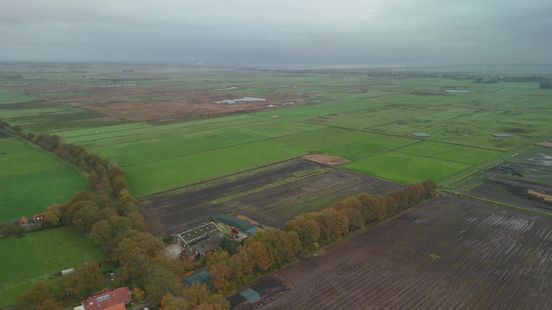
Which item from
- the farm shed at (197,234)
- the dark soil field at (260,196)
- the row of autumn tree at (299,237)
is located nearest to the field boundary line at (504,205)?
the row of autumn tree at (299,237)

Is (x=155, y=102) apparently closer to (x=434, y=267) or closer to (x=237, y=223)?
(x=237, y=223)

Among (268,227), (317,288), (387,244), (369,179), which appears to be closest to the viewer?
(317,288)

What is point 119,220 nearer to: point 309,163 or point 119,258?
point 119,258

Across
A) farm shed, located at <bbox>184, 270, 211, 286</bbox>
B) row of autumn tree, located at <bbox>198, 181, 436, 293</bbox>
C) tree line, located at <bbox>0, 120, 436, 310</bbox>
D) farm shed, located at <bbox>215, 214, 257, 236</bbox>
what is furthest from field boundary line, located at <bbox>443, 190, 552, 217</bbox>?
farm shed, located at <bbox>184, 270, 211, 286</bbox>

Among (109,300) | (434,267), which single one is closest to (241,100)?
(434,267)

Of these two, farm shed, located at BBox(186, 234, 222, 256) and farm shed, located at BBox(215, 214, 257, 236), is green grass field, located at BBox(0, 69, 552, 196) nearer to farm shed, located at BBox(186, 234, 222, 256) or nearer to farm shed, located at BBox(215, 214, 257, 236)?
farm shed, located at BBox(215, 214, 257, 236)

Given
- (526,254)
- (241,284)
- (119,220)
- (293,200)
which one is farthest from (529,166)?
(119,220)
